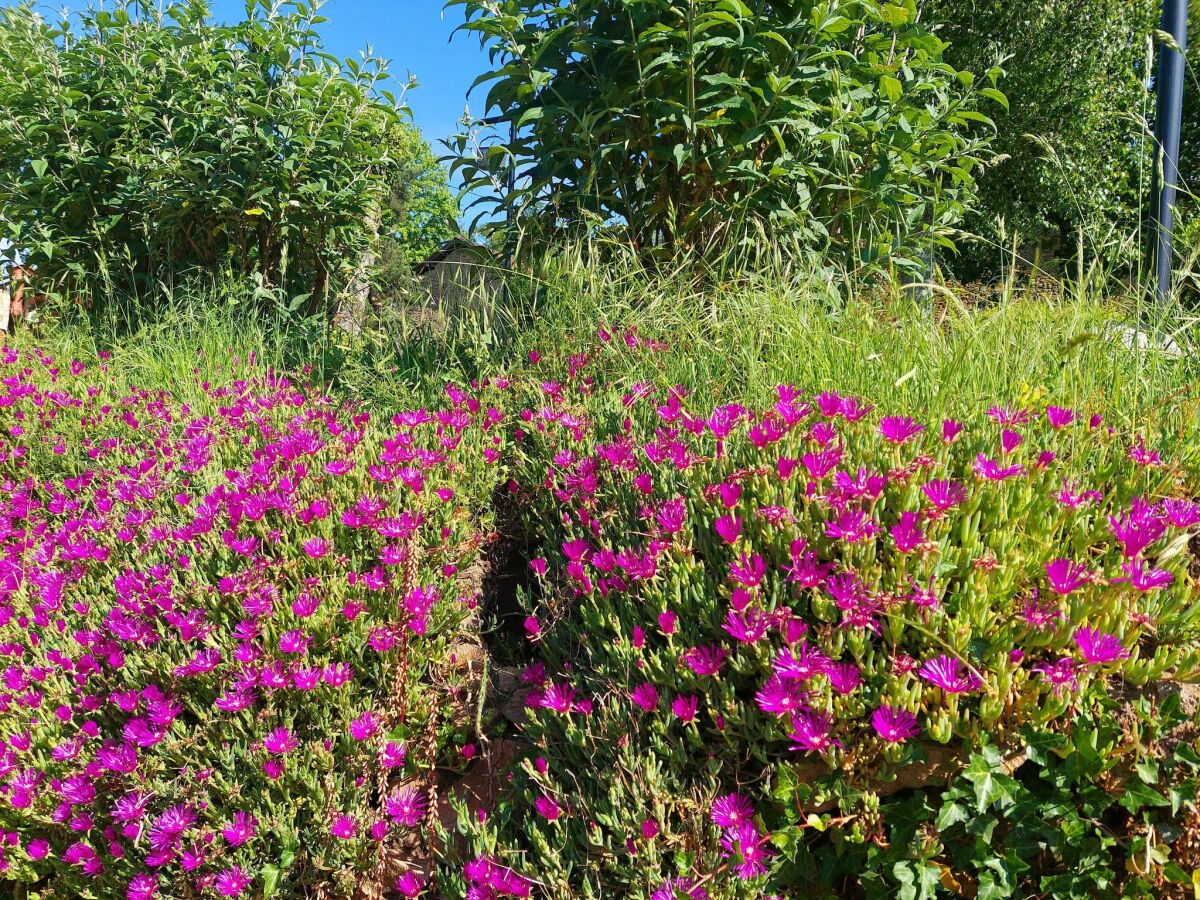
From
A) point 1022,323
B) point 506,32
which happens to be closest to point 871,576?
point 1022,323

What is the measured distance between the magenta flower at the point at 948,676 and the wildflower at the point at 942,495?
0.96 ft

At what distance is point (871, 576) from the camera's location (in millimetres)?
1476

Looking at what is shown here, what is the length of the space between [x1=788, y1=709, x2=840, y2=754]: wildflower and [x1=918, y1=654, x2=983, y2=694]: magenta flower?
0.19m

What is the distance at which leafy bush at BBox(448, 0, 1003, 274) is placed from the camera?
378 cm

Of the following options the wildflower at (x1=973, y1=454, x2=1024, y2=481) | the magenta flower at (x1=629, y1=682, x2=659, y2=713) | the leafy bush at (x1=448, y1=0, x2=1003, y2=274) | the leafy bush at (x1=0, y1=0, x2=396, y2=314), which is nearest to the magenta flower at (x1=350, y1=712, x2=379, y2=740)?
the magenta flower at (x1=629, y1=682, x2=659, y2=713)

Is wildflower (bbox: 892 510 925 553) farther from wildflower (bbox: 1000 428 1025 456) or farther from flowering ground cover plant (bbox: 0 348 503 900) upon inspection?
flowering ground cover plant (bbox: 0 348 503 900)

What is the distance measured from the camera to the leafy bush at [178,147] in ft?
17.9

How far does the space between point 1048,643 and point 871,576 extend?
1.04 ft

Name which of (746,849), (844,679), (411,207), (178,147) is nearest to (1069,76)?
(178,147)

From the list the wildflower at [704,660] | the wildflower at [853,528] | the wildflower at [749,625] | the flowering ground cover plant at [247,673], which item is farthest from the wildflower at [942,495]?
the flowering ground cover plant at [247,673]

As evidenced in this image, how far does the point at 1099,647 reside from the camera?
126 centimetres

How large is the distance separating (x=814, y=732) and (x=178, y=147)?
19.9ft

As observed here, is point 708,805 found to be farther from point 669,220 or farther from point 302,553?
point 669,220

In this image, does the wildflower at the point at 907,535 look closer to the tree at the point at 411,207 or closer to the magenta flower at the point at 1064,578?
the magenta flower at the point at 1064,578
